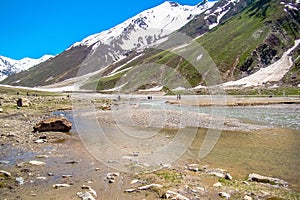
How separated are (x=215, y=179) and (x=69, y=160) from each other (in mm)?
8987

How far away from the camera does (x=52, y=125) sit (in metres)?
28.9

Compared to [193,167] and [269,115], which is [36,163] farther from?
[269,115]

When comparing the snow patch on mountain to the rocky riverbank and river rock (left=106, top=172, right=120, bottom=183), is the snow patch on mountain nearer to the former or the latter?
the rocky riverbank

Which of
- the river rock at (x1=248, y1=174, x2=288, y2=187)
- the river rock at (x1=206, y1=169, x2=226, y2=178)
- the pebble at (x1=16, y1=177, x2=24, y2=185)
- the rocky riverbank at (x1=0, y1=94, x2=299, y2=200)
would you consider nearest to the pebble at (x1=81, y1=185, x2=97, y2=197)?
the rocky riverbank at (x1=0, y1=94, x2=299, y2=200)

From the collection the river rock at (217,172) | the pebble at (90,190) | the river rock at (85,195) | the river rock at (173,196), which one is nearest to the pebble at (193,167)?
the river rock at (217,172)

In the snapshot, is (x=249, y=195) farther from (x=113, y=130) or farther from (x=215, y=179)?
(x=113, y=130)

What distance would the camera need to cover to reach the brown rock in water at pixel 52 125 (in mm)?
28062

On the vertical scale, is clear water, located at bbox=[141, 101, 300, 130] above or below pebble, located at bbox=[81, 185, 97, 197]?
above

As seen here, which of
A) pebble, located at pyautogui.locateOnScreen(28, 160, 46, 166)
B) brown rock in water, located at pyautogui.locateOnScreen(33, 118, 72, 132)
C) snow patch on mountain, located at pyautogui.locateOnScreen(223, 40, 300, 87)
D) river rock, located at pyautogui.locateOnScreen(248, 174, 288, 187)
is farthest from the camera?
snow patch on mountain, located at pyautogui.locateOnScreen(223, 40, 300, 87)

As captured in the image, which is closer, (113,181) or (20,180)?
(20,180)

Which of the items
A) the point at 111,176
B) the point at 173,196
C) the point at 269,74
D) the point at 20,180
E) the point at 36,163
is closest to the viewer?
the point at 173,196

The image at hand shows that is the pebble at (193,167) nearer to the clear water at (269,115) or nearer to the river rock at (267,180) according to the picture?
the river rock at (267,180)

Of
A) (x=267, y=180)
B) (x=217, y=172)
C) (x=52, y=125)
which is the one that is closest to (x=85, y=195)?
(x=217, y=172)

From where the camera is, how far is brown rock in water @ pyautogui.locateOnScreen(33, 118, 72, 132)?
92.1 feet
